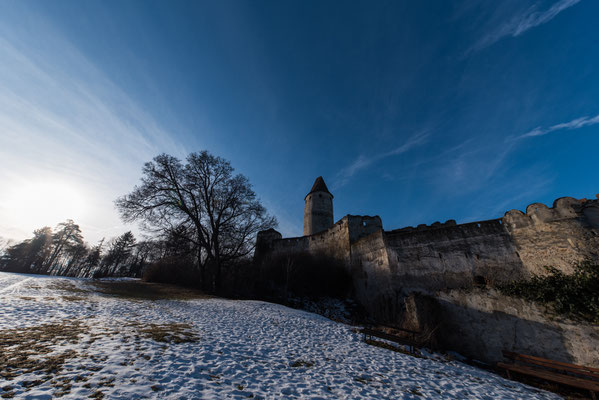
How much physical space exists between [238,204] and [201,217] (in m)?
3.34

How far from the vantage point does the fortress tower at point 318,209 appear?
3155 centimetres

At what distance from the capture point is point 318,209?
32.6 meters

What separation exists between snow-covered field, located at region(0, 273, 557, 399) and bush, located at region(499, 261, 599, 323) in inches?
208

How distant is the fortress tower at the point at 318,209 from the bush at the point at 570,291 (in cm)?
2220

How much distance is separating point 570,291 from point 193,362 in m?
14.3

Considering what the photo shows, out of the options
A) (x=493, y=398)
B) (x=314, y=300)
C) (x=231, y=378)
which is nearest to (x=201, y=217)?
(x=314, y=300)

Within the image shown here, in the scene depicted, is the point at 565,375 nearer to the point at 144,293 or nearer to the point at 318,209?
the point at 144,293

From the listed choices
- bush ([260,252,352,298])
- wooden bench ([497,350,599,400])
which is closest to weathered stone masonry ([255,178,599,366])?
wooden bench ([497,350,599,400])

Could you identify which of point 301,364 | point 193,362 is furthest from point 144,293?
point 301,364

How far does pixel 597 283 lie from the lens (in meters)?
8.70

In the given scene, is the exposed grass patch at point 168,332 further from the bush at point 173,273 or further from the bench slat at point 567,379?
the bush at point 173,273

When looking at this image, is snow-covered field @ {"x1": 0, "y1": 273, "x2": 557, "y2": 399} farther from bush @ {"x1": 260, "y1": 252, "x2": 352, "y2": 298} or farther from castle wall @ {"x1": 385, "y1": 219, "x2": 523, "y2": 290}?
bush @ {"x1": 260, "y1": 252, "x2": 352, "y2": 298}

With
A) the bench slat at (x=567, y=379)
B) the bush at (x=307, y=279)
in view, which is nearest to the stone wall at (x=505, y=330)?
the bench slat at (x=567, y=379)

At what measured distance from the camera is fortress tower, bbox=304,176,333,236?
3155cm
